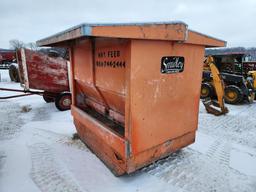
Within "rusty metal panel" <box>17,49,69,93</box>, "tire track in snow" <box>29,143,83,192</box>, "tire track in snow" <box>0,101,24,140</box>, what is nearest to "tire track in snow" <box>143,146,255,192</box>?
"tire track in snow" <box>29,143,83,192</box>

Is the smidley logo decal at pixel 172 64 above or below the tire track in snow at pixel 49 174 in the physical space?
above

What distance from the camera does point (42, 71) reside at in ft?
15.5

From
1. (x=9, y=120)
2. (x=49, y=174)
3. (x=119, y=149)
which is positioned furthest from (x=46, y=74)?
(x=119, y=149)

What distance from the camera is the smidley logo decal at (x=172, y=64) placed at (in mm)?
1976

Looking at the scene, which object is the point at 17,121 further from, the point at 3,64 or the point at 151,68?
the point at 3,64

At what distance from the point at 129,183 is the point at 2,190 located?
1416 millimetres

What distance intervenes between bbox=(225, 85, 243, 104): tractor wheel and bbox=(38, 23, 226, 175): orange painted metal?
4.46 m

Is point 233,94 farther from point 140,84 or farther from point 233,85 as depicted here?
point 140,84

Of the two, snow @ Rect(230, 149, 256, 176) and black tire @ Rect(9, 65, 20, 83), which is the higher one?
black tire @ Rect(9, 65, 20, 83)

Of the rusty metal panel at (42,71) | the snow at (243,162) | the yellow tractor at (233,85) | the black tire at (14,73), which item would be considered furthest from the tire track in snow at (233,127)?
the black tire at (14,73)

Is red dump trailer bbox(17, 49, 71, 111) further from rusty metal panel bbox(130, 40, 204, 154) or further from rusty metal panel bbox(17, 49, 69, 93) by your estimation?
rusty metal panel bbox(130, 40, 204, 154)

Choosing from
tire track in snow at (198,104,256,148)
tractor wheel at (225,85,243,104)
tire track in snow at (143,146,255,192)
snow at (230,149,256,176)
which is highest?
tractor wheel at (225,85,243,104)

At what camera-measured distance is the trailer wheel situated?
16.2 ft

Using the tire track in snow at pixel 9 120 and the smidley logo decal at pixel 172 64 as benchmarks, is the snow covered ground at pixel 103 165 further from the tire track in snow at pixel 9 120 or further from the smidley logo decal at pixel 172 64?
the smidley logo decal at pixel 172 64
